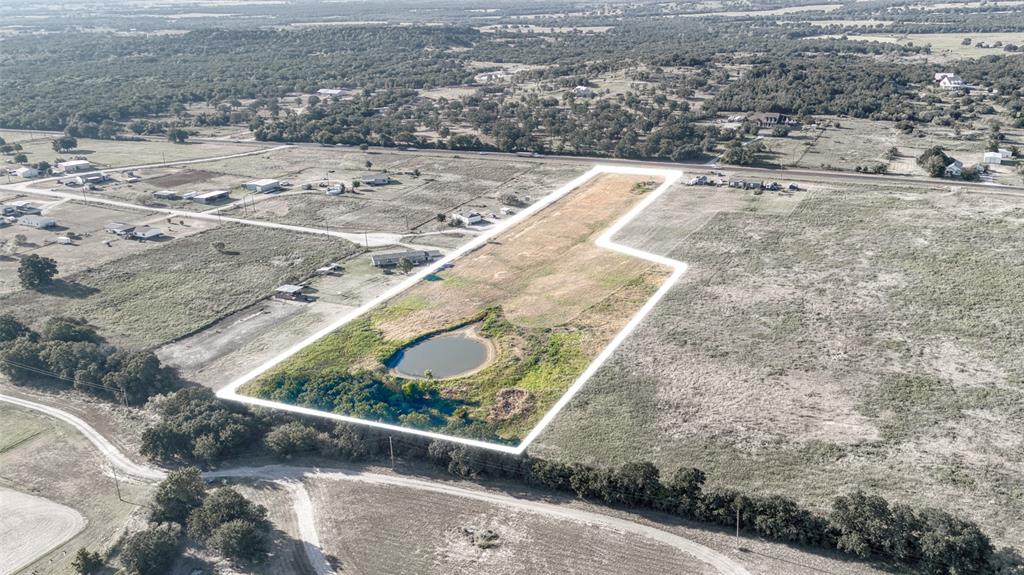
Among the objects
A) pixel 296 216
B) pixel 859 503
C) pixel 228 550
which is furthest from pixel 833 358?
pixel 296 216

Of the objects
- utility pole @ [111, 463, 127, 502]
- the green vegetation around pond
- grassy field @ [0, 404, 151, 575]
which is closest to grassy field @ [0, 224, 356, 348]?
grassy field @ [0, 404, 151, 575]

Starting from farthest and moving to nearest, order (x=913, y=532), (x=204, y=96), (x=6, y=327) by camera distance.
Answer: (x=204, y=96), (x=6, y=327), (x=913, y=532)

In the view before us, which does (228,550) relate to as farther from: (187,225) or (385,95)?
(385,95)

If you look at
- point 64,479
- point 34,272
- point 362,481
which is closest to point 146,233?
point 34,272

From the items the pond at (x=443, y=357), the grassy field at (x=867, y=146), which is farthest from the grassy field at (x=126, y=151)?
the grassy field at (x=867, y=146)

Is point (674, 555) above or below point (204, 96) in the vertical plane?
below

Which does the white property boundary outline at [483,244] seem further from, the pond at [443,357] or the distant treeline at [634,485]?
the pond at [443,357]
